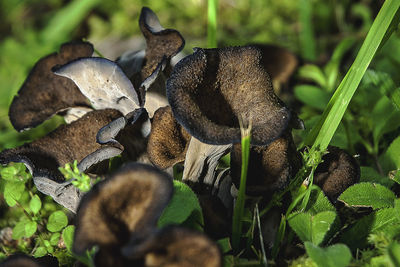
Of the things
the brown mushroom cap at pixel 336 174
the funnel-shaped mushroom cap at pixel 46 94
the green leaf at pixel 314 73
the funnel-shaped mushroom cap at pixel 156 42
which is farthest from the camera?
the green leaf at pixel 314 73

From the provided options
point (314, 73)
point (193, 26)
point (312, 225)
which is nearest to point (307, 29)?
point (314, 73)

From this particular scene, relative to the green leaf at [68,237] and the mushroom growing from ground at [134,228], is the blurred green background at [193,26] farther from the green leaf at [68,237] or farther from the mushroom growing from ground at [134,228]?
the mushroom growing from ground at [134,228]

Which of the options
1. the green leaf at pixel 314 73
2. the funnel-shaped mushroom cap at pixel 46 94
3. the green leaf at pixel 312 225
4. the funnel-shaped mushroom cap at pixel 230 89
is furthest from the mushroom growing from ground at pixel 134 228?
the green leaf at pixel 314 73

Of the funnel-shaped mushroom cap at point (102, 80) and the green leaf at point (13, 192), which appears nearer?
the funnel-shaped mushroom cap at point (102, 80)

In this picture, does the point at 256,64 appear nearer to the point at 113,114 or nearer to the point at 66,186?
the point at 113,114

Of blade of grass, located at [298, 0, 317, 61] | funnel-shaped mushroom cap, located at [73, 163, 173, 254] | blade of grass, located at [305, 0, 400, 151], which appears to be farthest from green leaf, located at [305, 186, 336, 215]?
blade of grass, located at [298, 0, 317, 61]
